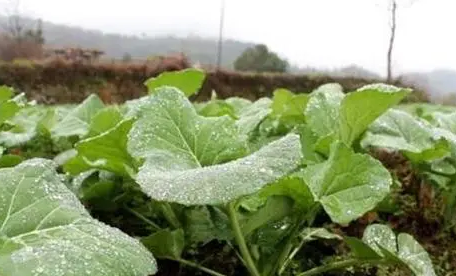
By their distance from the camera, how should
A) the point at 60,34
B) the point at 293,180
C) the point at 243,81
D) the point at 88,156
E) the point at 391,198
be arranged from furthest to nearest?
the point at 60,34 → the point at 243,81 → the point at 391,198 → the point at 88,156 → the point at 293,180

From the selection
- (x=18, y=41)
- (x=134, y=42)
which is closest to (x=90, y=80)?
(x=18, y=41)

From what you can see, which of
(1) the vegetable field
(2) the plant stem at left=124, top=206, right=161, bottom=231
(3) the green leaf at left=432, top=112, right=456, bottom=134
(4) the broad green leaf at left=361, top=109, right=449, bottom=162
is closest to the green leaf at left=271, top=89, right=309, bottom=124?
(1) the vegetable field

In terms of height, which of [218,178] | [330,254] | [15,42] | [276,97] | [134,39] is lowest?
[134,39]

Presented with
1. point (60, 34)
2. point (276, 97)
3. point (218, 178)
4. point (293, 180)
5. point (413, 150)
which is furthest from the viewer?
point (60, 34)

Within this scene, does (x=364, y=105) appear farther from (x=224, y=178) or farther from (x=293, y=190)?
(x=224, y=178)

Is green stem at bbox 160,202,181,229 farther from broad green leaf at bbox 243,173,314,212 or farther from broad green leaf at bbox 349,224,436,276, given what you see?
broad green leaf at bbox 349,224,436,276

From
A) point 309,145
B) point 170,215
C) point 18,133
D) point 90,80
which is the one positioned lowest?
point 90,80

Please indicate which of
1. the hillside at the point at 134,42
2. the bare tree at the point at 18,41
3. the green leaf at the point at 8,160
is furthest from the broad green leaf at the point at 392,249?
the hillside at the point at 134,42

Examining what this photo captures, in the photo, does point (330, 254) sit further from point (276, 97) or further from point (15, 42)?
point (15, 42)

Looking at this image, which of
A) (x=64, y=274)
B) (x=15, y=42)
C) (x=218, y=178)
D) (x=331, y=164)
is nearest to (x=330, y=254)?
(x=331, y=164)
